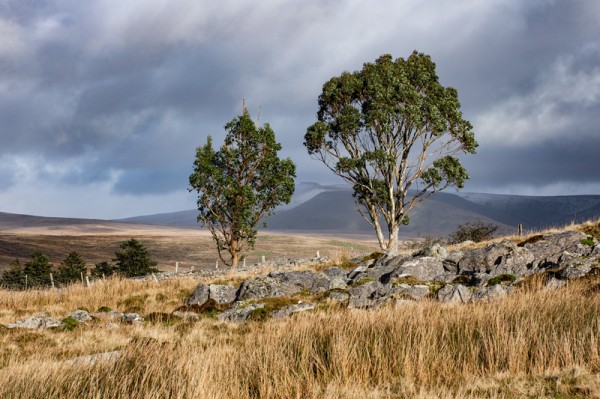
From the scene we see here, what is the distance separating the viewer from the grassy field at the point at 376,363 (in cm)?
668

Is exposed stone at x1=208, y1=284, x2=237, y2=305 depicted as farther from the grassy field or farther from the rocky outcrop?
the grassy field

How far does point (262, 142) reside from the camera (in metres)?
41.6

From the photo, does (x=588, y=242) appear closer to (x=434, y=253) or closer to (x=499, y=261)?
(x=499, y=261)

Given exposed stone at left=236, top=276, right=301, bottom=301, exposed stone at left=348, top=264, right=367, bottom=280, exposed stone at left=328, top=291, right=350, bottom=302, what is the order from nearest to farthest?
exposed stone at left=328, top=291, right=350, bottom=302, exposed stone at left=236, top=276, right=301, bottom=301, exposed stone at left=348, top=264, right=367, bottom=280

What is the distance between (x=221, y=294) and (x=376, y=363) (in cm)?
1650

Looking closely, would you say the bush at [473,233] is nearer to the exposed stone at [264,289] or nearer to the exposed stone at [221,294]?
the exposed stone at [264,289]

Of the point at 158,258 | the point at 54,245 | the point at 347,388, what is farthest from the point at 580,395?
the point at 54,245

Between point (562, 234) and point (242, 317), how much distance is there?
17.8 metres

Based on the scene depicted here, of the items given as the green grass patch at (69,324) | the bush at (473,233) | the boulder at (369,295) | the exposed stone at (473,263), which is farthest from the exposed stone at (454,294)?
the bush at (473,233)

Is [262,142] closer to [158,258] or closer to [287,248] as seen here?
[158,258]

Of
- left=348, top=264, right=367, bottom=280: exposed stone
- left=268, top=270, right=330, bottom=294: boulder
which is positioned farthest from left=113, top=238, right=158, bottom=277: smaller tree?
left=348, top=264, right=367, bottom=280: exposed stone

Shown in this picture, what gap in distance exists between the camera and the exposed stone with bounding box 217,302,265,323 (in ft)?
61.3

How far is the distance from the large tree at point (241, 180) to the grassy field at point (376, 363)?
98.6 ft

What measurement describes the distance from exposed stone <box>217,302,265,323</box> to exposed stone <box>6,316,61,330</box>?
6377mm
